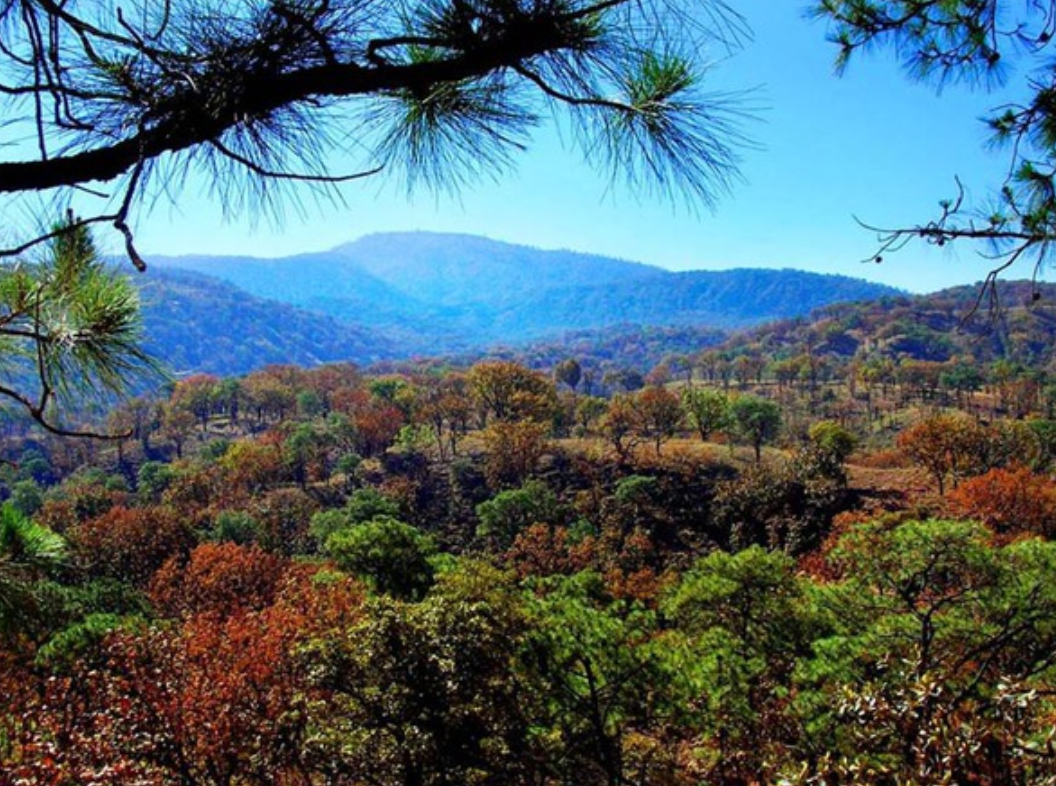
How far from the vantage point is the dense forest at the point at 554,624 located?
→ 19.8 ft

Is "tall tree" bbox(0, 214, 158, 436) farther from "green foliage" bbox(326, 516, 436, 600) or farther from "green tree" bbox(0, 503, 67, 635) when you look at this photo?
"green foliage" bbox(326, 516, 436, 600)

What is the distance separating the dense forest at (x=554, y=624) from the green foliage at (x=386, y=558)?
0.08m

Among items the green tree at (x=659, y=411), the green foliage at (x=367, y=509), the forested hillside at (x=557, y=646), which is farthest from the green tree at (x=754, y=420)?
the green foliage at (x=367, y=509)

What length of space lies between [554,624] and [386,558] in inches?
370

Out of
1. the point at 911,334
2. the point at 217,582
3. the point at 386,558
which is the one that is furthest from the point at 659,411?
the point at 911,334

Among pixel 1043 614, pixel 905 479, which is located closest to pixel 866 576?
pixel 1043 614

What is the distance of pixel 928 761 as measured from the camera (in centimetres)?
265

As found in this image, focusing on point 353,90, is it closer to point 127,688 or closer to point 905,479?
point 127,688

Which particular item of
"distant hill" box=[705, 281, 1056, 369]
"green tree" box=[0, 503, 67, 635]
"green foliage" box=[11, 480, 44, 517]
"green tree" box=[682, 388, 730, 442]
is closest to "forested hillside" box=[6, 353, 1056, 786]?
"green tree" box=[0, 503, 67, 635]

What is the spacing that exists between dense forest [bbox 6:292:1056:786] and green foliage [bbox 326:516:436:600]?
0.25 ft

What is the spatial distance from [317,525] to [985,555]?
29175mm

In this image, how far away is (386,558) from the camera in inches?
683

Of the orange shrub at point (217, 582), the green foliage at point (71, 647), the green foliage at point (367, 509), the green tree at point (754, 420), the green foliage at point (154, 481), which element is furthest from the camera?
the green tree at point (754, 420)

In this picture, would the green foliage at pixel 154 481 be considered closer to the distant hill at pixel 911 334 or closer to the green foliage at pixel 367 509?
the green foliage at pixel 367 509
